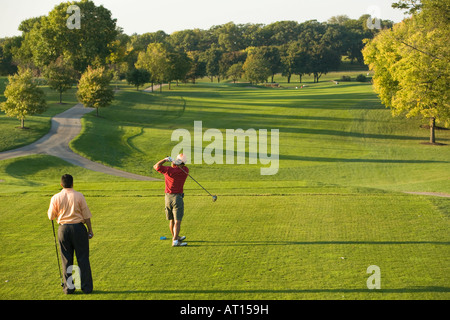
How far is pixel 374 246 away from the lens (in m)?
12.3

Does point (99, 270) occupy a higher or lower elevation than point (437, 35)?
lower

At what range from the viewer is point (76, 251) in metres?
9.84

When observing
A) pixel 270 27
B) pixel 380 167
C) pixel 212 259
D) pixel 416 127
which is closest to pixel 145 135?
pixel 380 167

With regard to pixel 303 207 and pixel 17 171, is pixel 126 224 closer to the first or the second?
pixel 303 207

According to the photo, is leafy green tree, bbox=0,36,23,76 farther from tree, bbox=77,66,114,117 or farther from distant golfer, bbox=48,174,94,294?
distant golfer, bbox=48,174,94,294

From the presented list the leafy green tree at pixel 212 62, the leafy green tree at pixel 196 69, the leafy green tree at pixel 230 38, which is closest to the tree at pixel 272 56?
the leafy green tree at pixel 212 62

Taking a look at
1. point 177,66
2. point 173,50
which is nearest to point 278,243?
point 177,66

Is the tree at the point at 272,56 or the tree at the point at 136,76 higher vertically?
the tree at the point at 272,56

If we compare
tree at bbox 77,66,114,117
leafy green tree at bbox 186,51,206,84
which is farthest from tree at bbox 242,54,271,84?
tree at bbox 77,66,114,117

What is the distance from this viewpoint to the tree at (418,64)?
21.2 meters

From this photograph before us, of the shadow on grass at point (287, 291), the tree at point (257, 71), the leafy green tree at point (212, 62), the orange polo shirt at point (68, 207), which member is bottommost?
the shadow on grass at point (287, 291)

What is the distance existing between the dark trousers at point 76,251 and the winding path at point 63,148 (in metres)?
24.4

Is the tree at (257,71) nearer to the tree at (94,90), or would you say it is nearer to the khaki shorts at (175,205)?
the tree at (94,90)
